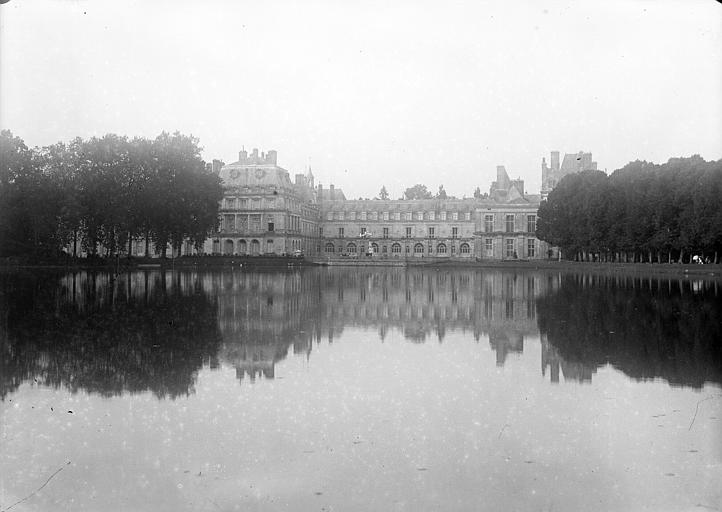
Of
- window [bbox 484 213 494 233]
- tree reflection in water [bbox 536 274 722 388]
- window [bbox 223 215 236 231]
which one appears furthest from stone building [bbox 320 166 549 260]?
tree reflection in water [bbox 536 274 722 388]

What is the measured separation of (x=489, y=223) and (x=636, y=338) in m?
90.2

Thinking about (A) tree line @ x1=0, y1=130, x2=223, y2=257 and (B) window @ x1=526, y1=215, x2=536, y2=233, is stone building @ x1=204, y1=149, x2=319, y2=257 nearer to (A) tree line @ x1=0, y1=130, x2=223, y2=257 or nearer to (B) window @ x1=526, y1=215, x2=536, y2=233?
(B) window @ x1=526, y1=215, x2=536, y2=233

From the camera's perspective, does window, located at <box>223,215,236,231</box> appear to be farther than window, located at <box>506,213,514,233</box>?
No

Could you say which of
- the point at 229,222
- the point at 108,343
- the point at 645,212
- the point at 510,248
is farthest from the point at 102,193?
the point at 510,248

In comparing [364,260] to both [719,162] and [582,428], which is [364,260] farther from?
[582,428]

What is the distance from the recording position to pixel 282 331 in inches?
581

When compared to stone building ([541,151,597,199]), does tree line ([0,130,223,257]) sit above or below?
below

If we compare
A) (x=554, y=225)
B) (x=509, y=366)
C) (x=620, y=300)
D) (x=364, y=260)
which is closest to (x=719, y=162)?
(x=554, y=225)

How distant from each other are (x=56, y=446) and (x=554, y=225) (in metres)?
72.9

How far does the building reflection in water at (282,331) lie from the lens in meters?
10.2

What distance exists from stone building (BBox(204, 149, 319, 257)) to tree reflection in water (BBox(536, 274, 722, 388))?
7244 cm

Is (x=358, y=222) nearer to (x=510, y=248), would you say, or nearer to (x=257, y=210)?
(x=257, y=210)

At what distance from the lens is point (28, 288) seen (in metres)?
27.2

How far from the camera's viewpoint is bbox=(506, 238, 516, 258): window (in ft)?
334
